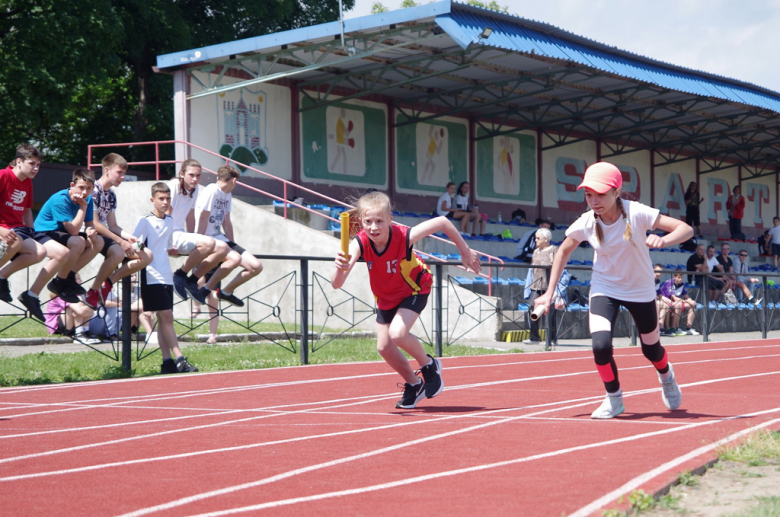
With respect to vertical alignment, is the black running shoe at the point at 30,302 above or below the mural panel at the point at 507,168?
below

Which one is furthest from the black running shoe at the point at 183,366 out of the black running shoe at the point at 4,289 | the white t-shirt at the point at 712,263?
the white t-shirt at the point at 712,263

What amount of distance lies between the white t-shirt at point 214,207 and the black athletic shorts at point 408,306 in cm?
556

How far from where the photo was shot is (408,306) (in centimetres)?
750

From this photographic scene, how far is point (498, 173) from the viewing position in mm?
32625

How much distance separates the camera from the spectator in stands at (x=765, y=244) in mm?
37000

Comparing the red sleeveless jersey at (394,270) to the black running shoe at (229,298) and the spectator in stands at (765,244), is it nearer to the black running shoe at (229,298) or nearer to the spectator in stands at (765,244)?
the black running shoe at (229,298)

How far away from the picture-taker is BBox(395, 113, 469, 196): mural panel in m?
29.0

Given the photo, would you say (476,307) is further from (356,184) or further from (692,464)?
(692,464)

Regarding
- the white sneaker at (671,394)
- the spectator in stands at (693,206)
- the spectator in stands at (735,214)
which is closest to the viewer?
the white sneaker at (671,394)

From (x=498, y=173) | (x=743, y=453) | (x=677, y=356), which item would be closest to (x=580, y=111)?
(x=498, y=173)

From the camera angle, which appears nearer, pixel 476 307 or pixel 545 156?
pixel 476 307

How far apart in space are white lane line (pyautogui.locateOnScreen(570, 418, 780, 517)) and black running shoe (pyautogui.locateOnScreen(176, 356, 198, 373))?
7027mm

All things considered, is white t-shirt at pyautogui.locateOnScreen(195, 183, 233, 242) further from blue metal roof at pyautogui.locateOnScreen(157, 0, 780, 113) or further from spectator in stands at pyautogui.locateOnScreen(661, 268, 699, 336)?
spectator in stands at pyautogui.locateOnScreen(661, 268, 699, 336)

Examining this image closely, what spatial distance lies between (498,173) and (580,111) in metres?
3.53
